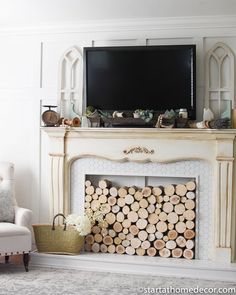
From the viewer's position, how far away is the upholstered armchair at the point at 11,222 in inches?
188

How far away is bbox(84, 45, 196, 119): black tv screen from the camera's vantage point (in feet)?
16.8

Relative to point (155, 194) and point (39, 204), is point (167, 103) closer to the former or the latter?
point (155, 194)

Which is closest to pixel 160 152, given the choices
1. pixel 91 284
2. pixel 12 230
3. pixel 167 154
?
pixel 167 154

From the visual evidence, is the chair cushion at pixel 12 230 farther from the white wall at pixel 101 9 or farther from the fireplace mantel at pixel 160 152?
the white wall at pixel 101 9

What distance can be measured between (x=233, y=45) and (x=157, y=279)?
235 centimetres

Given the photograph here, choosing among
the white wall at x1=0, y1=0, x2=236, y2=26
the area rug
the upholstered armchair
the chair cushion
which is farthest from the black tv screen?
the area rug

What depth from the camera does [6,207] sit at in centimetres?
520

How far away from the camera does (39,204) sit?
5.64 metres

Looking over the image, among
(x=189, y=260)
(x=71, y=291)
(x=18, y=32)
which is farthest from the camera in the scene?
(x=18, y=32)

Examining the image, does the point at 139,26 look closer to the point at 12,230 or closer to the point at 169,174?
the point at 169,174

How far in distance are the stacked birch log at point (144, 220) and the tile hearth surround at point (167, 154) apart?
0.66 ft

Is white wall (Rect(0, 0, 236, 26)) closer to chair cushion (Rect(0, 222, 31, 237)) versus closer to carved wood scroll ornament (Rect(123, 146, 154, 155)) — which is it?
carved wood scroll ornament (Rect(123, 146, 154, 155))

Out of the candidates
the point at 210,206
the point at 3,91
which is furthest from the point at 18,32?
the point at 210,206

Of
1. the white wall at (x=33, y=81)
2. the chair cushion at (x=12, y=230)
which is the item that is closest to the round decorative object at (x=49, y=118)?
the white wall at (x=33, y=81)
